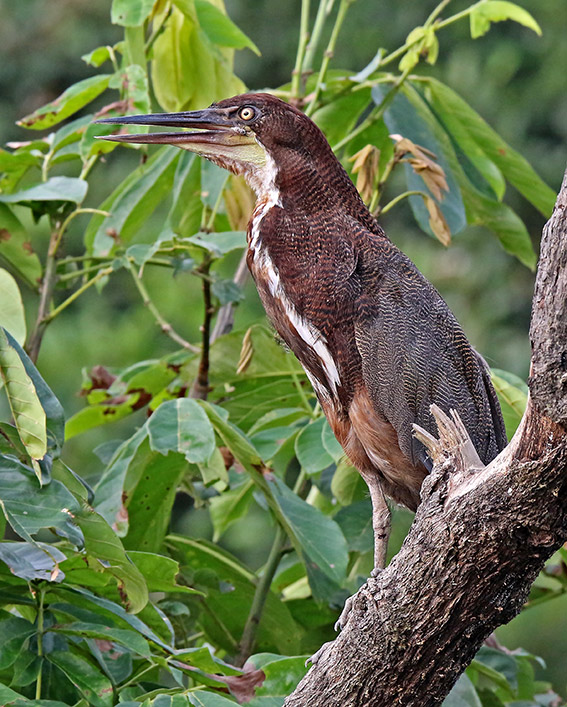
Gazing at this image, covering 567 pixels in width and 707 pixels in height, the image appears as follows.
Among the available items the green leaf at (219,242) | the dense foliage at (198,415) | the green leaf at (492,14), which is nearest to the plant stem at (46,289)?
the dense foliage at (198,415)

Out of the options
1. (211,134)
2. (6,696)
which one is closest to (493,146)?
(211,134)

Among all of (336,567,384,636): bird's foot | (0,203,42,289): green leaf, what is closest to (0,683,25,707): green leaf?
(336,567,384,636): bird's foot

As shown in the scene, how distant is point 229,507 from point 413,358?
0.99m

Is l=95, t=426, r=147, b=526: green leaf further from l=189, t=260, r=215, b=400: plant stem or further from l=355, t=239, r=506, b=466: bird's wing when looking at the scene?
l=355, t=239, r=506, b=466: bird's wing

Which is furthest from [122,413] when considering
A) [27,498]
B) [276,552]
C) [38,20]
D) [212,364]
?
[38,20]

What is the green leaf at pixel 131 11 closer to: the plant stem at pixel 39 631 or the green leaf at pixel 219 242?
the green leaf at pixel 219 242

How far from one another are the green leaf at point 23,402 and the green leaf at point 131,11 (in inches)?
39.3

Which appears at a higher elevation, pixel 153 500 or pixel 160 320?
pixel 160 320

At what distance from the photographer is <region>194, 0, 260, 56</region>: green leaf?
8.73ft

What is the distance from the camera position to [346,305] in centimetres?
223

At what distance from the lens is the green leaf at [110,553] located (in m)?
1.95

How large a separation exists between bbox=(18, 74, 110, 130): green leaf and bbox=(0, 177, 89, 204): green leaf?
0.25 meters

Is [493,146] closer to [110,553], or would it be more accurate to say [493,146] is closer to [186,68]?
[186,68]

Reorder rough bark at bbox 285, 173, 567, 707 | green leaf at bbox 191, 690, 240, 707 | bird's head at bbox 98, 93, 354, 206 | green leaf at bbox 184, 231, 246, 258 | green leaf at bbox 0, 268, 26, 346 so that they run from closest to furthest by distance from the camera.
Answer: rough bark at bbox 285, 173, 567, 707, green leaf at bbox 191, 690, 240, 707, green leaf at bbox 0, 268, 26, 346, bird's head at bbox 98, 93, 354, 206, green leaf at bbox 184, 231, 246, 258
